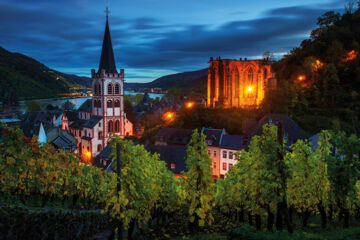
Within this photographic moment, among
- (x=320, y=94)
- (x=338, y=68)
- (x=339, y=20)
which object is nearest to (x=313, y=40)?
(x=339, y=20)

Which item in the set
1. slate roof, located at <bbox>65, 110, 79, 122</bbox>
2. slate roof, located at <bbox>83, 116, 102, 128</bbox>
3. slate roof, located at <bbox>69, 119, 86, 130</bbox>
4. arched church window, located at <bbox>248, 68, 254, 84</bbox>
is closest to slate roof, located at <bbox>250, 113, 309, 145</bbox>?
arched church window, located at <bbox>248, 68, 254, 84</bbox>

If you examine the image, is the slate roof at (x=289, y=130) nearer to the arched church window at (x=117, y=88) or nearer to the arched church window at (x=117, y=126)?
the arched church window at (x=117, y=126)

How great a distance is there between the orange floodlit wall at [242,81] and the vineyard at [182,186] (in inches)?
1658

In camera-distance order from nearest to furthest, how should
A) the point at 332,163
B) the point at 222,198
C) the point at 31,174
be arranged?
1. the point at 332,163
2. the point at 31,174
3. the point at 222,198

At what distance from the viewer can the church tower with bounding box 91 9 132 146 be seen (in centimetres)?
6569

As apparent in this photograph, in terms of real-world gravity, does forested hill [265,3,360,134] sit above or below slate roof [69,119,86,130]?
above

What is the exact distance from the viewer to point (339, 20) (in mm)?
79188

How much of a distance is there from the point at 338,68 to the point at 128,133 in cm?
5032

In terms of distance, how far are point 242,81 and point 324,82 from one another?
16.8 metres

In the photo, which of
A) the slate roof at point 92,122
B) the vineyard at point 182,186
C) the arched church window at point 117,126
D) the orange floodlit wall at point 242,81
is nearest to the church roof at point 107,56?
the slate roof at point 92,122

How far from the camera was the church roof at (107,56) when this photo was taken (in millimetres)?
66875

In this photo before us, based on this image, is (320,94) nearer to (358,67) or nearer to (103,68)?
(358,67)

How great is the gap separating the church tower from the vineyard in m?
45.5

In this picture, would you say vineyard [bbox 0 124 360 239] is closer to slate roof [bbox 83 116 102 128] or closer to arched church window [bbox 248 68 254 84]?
arched church window [bbox 248 68 254 84]
